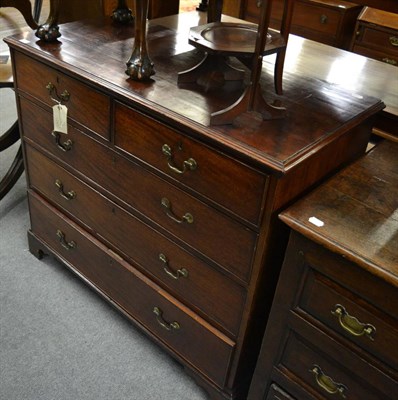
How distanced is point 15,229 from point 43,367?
73 cm

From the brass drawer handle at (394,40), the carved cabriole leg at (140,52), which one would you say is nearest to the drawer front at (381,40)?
the brass drawer handle at (394,40)

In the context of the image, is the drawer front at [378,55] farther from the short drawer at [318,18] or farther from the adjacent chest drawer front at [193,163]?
the adjacent chest drawer front at [193,163]

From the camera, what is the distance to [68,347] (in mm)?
1645

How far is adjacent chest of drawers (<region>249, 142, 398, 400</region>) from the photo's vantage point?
3.15ft

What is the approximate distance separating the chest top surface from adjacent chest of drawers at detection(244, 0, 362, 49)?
6.01ft

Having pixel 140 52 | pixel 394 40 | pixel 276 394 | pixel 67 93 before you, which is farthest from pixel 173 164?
pixel 394 40

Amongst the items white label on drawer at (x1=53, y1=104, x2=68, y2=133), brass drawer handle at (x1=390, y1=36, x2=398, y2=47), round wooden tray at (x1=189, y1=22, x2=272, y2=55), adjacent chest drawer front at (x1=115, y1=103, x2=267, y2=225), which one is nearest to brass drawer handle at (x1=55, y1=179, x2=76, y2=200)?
white label on drawer at (x1=53, y1=104, x2=68, y2=133)

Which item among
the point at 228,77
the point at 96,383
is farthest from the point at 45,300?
the point at 228,77

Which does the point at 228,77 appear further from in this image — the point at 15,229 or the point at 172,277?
the point at 15,229

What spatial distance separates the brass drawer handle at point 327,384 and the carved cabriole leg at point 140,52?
82cm

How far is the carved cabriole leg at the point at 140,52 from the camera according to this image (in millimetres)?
1211

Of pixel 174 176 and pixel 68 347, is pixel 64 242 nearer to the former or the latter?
pixel 68 347

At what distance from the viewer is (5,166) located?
2.45 m

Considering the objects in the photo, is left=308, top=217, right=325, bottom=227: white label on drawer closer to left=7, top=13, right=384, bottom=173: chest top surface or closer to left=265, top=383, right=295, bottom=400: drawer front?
left=7, top=13, right=384, bottom=173: chest top surface
